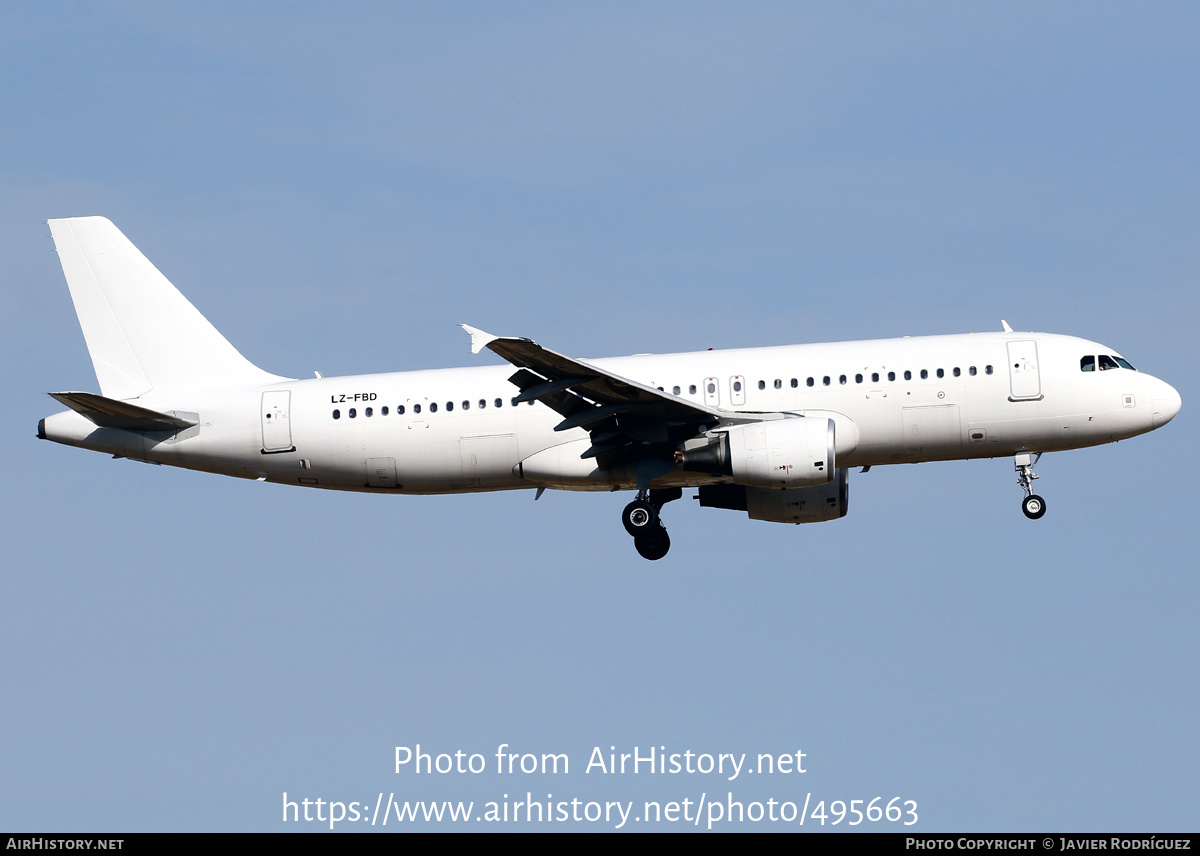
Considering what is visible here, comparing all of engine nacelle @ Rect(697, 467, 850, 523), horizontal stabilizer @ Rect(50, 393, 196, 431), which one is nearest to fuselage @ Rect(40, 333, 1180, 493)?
horizontal stabilizer @ Rect(50, 393, 196, 431)

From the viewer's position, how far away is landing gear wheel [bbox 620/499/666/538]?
35.7 metres

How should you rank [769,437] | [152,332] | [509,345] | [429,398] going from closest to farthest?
[509,345] → [769,437] → [429,398] → [152,332]

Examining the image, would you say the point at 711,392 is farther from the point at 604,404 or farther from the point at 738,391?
the point at 604,404

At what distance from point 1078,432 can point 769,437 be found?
7.63 meters

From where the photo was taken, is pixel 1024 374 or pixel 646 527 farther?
pixel 646 527

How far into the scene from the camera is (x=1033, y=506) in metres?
35.5

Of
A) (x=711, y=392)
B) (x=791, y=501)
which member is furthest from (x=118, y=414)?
(x=791, y=501)

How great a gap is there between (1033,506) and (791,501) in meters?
5.92

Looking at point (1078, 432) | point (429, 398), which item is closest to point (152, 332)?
point (429, 398)

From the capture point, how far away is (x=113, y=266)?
39.2 metres

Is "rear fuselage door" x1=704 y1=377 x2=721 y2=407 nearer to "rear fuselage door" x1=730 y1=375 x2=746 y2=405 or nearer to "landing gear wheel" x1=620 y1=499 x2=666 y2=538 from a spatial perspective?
"rear fuselage door" x1=730 y1=375 x2=746 y2=405

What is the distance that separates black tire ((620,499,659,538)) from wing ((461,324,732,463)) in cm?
147

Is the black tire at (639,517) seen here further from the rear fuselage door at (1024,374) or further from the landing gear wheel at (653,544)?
the rear fuselage door at (1024,374)

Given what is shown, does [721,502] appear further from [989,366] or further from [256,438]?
[256,438]
